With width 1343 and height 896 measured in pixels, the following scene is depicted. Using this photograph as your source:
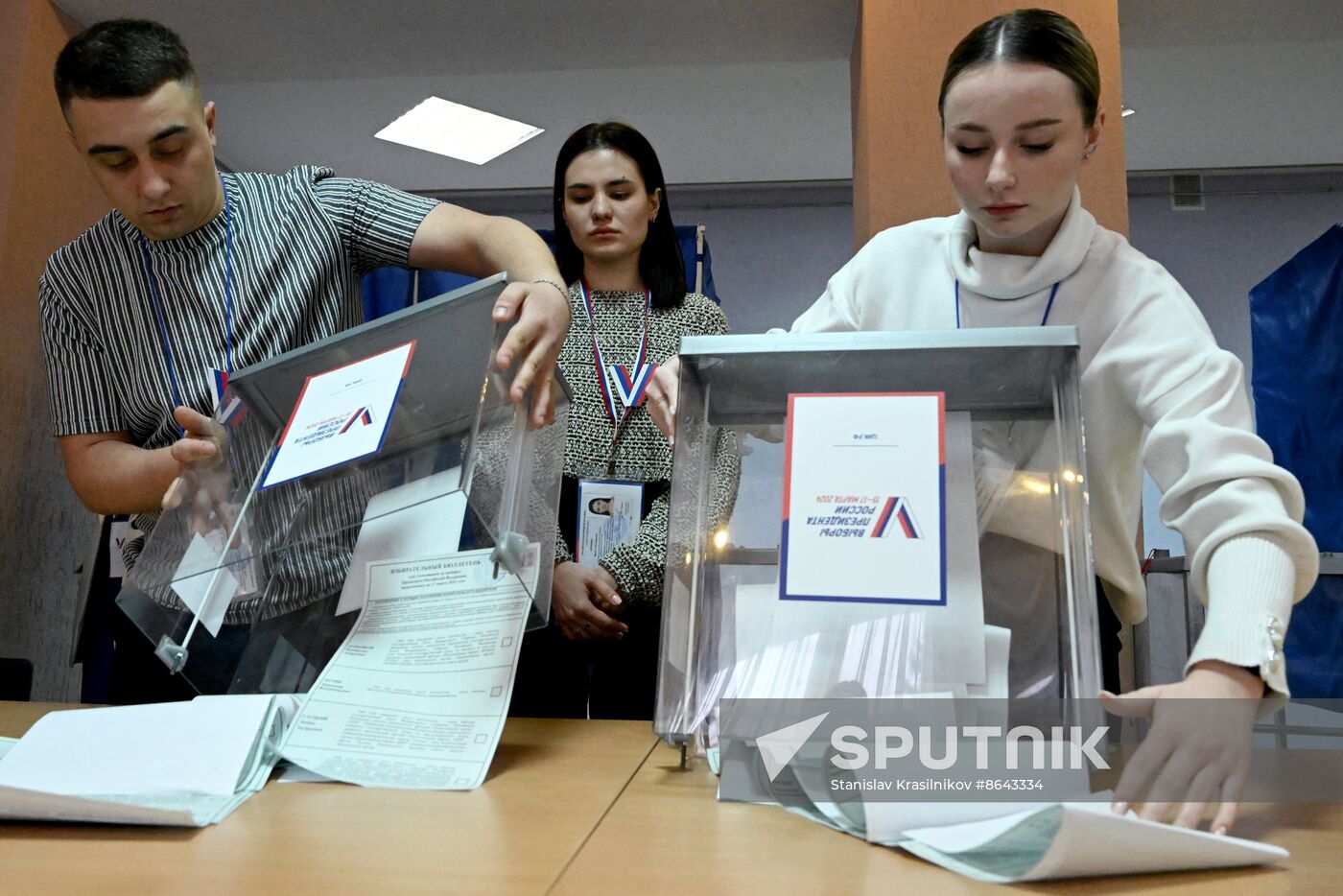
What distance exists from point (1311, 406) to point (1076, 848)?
9.03 feet

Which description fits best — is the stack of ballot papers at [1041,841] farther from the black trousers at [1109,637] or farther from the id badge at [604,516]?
the id badge at [604,516]

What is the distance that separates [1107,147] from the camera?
7.52ft

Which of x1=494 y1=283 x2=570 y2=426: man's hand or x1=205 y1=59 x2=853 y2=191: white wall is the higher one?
x1=205 y1=59 x2=853 y2=191: white wall

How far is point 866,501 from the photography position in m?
0.73

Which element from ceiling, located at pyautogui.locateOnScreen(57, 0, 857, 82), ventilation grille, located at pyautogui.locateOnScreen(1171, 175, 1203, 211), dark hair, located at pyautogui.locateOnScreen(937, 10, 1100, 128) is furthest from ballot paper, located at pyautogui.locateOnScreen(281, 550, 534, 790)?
ventilation grille, located at pyautogui.locateOnScreen(1171, 175, 1203, 211)

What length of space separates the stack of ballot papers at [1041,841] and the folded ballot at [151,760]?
414 millimetres

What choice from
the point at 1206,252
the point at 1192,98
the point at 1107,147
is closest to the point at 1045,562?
the point at 1107,147

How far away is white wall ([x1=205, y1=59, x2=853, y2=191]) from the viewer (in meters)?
3.83

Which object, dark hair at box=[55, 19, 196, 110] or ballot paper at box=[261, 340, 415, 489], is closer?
ballot paper at box=[261, 340, 415, 489]

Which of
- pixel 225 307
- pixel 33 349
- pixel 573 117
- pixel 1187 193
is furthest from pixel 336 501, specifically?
pixel 1187 193

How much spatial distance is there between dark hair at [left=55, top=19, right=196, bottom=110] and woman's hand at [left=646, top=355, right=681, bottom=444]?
74cm

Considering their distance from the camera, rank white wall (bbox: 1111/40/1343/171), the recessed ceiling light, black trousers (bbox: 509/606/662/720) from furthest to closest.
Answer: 1. the recessed ceiling light
2. white wall (bbox: 1111/40/1343/171)
3. black trousers (bbox: 509/606/662/720)

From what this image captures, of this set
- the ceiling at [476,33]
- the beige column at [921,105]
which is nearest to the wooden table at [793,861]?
the beige column at [921,105]

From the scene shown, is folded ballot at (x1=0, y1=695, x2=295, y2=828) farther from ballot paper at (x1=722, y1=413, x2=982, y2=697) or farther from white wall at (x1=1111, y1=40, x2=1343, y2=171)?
white wall at (x1=1111, y1=40, x2=1343, y2=171)
